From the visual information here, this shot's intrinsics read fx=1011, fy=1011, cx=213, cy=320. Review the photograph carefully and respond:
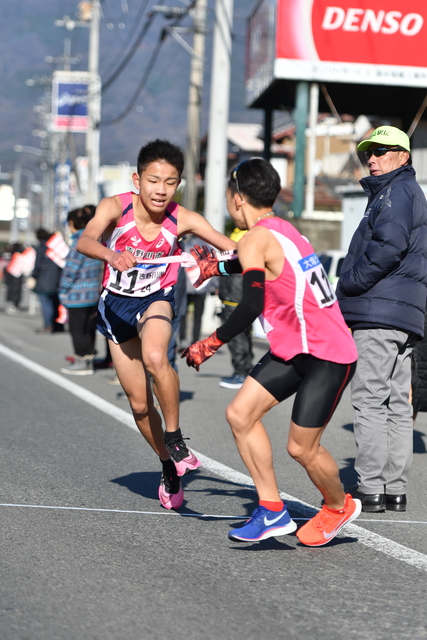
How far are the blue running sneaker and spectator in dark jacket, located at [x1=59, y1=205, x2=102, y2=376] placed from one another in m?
7.45

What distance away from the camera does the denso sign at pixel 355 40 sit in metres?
22.8

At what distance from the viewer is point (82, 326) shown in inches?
494

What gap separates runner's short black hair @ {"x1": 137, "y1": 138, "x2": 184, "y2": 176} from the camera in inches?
219

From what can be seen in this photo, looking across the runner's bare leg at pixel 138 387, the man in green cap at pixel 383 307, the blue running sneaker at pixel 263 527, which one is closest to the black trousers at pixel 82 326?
the runner's bare leg at pixel 138 387

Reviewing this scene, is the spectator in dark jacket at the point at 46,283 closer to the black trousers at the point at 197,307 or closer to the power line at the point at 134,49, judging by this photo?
the black trousers at the point at 197,307

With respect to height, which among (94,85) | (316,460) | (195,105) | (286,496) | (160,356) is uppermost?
(94,85)

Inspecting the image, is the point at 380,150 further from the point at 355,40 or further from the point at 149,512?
the point at 355,40

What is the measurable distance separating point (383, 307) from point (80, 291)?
276 inches

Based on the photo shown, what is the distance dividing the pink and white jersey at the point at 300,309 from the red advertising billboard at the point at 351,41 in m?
18.7

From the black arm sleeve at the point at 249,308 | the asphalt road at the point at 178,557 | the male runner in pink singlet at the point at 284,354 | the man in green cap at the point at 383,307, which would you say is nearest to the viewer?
the asphalt road at the point at 178,557

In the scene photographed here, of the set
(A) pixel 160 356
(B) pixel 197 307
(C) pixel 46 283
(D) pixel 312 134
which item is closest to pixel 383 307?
(A) pixel 160 356

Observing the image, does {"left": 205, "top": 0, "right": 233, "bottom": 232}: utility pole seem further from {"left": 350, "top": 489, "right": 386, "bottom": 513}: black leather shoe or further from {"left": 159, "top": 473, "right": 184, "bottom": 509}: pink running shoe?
{"left": 159, "top": 473, "right": 184, "bottom": 509}: pink running shoe

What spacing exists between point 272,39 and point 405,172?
1839 cm

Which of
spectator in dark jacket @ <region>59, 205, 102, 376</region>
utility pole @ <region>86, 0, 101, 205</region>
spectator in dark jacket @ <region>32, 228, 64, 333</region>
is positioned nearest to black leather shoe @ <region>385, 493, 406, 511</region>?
spectator in dark jacket @ <region>59, 205, 102, 376</region>
